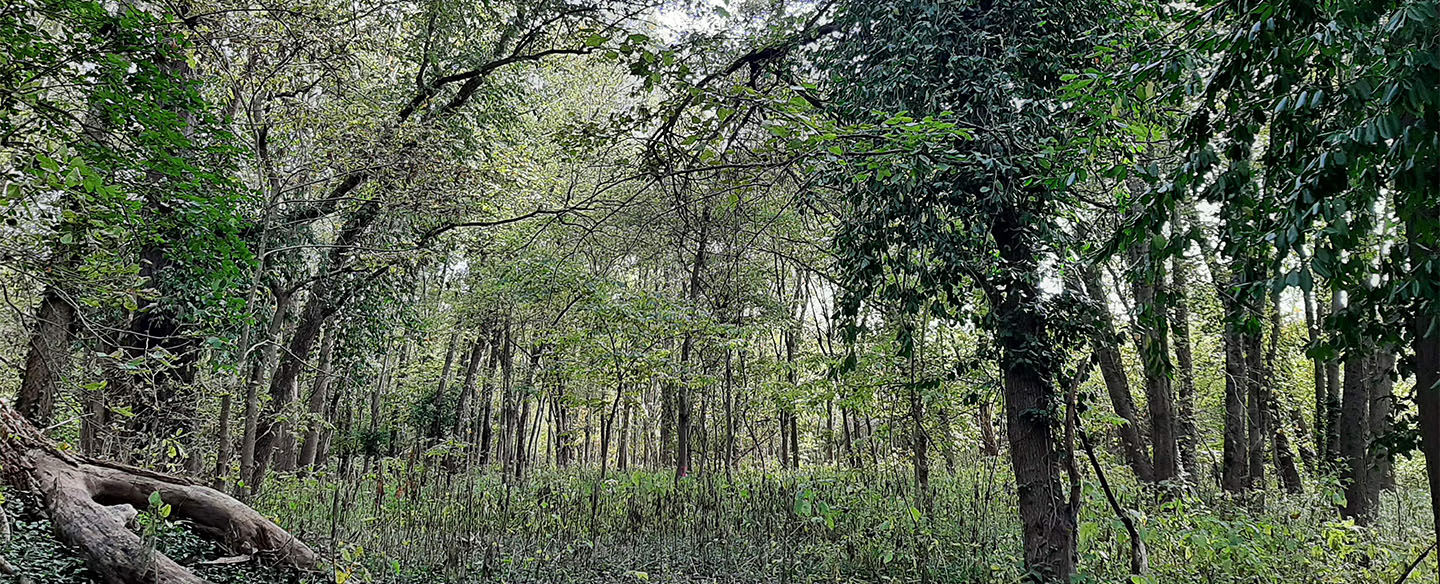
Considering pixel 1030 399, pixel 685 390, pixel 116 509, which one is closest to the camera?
pixel 116 509

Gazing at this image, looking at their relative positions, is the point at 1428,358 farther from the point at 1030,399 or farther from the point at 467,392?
the point at 467,392

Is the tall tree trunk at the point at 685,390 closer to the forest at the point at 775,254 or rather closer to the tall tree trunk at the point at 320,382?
the forest at the point at 775,254

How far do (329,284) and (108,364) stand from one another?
2642mm

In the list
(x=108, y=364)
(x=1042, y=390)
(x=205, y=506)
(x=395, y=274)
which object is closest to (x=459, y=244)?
(x=395, y=274)

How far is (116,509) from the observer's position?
13.9ft

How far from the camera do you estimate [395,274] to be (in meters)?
8.62

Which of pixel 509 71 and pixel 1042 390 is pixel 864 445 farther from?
pixel 509 71

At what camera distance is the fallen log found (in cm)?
378

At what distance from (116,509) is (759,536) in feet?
15.0

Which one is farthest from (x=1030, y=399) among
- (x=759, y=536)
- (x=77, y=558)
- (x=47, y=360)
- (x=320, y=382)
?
(x=320, y=382)

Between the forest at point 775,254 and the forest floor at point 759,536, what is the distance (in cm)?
5

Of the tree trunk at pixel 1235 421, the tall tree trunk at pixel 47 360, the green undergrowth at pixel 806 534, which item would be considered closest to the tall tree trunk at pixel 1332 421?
the green undergrowth at pixel 806 534

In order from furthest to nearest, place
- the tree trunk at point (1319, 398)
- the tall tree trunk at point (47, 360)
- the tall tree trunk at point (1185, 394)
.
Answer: the tree trunk at point (1319, 398)
the tall tree trunk at point (1185, 394)
the tall tree trunk at point (47, 360)

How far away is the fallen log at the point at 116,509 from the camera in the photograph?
149 inches
